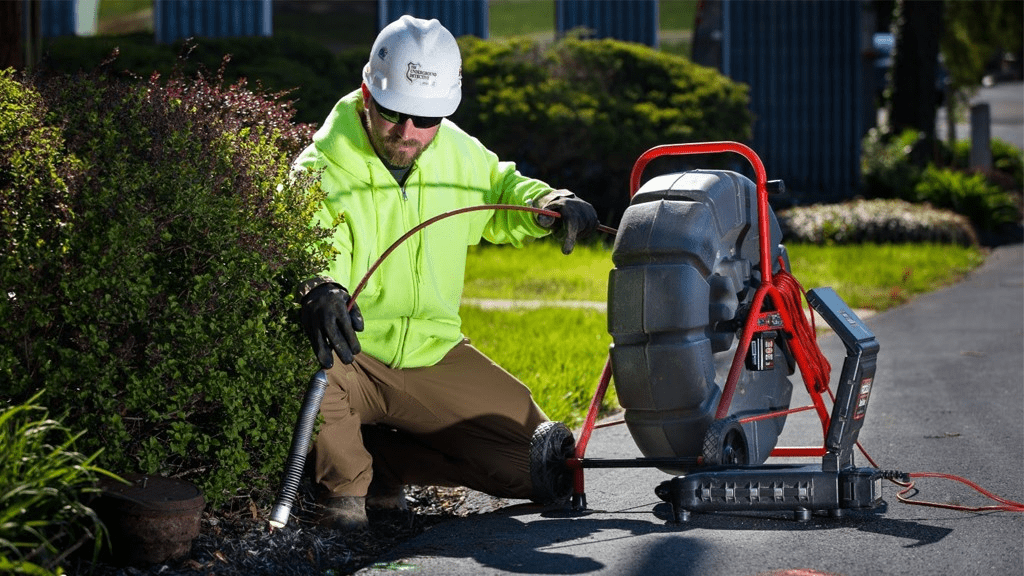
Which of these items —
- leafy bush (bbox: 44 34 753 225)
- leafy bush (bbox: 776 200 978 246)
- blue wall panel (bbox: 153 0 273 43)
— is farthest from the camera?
blue wall panel (bbox: 153 0 273 43)

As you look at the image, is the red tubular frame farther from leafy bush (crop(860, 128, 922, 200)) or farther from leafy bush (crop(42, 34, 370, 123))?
leafy bush (crop(860, 128, 922, 200))

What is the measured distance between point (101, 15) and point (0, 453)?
492 inches

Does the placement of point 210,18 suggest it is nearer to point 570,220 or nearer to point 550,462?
point 570,220

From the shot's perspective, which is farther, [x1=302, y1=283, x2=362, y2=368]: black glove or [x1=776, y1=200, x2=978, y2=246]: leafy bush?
[x1=776, y1=200, x2=978, y2=246]: leafy bush

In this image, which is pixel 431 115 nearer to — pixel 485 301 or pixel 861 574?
pixel 861 574

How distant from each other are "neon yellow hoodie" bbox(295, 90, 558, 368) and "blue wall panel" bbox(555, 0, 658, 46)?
10.9 metres

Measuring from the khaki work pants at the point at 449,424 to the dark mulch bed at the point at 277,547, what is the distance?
190 millimetres

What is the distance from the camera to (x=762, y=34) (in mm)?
17000

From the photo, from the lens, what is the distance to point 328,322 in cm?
423

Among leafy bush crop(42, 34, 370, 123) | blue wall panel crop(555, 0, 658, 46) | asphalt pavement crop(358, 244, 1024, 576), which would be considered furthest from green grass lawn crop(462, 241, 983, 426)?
blue wall panel crop(555, 0, 658, 46)

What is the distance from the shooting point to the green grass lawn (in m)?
7.29

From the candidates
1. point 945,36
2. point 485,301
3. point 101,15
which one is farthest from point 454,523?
point 945,36

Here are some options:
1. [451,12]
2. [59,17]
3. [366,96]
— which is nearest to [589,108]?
[451,12]

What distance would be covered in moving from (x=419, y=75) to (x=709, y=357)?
4.50 ft
